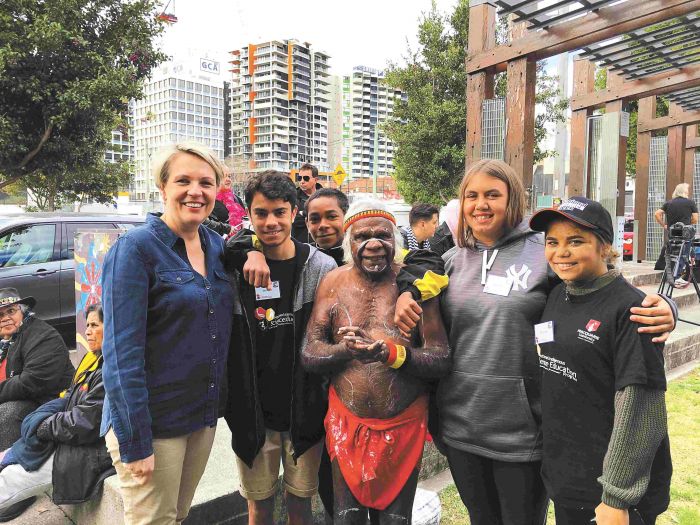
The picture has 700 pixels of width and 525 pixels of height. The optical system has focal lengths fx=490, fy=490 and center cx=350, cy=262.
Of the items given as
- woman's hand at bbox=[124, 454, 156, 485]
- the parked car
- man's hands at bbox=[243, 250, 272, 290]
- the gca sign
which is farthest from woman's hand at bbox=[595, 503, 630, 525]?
the gca sign

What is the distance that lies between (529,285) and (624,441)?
2.09 feet

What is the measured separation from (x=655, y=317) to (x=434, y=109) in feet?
52.4

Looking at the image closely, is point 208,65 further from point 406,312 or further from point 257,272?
point 406,312

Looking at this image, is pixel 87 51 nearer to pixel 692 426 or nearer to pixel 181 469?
pixel 181 469

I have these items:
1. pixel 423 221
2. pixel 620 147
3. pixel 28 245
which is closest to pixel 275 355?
pixel 423 221

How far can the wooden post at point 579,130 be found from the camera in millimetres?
9211

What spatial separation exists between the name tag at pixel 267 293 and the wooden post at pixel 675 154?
13195 millimetres

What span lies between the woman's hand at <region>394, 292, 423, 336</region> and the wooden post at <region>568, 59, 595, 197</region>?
8.46 m

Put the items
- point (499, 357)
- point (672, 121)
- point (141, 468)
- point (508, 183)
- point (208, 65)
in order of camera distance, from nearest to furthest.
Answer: point (141, 468) < point (499, 357) < point (508, 183) < point (672, 121) < point (208, 65)

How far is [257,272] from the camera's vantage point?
2.00 metres

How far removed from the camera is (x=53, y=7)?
7.42 m

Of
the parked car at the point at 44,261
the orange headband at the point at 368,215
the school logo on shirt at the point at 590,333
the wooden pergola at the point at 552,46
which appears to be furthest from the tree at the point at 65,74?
the school logo on shirt at the point at 590,333

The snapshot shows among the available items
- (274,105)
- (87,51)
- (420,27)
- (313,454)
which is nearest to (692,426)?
(313,454)

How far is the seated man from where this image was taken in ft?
6.48
